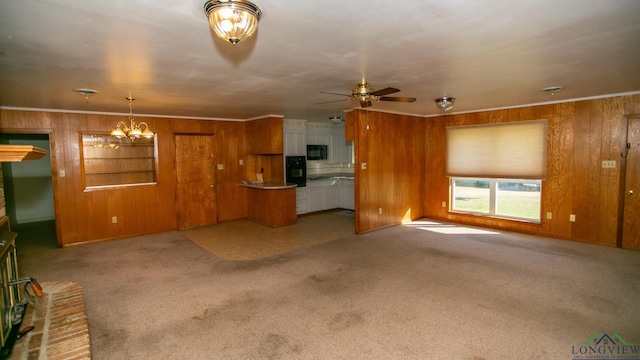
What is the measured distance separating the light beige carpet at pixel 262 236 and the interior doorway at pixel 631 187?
4.20 m

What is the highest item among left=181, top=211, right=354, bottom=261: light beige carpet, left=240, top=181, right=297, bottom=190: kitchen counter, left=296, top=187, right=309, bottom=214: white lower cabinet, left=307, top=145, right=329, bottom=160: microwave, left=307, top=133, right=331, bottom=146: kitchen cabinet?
left=307, top=133, right=331, bottom=146: kitchen cabinet

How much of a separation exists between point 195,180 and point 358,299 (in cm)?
477

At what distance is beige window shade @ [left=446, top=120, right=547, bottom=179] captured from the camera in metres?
5.43

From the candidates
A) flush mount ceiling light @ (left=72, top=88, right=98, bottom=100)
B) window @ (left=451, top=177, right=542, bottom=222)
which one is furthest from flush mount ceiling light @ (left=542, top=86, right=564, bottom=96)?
flush mount ceiling light @ (left=72, top=88, right=98, bottom=100)

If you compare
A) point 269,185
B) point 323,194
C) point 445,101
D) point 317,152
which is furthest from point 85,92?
point 323,194

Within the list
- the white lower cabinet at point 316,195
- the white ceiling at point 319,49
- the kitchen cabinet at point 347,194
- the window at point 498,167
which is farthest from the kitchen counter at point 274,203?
the window at point 498,167

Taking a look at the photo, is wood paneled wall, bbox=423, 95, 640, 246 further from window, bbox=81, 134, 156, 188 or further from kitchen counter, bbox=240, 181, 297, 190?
window, bbox=81, 134, 156, 188

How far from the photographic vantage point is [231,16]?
4.95 feet

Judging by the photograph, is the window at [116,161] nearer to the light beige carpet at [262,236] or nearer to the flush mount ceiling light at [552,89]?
the light beige carpet at [262,236]

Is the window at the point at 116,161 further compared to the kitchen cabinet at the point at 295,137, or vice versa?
the kitchen cabinet at the point at 295,137

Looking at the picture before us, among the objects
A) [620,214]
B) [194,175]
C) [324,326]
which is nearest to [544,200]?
[620,214]

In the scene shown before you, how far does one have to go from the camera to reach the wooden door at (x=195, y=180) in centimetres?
643

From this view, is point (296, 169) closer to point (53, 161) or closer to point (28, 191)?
point (53, 161)

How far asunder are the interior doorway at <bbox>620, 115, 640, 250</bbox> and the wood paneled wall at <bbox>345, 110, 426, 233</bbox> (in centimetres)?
326
